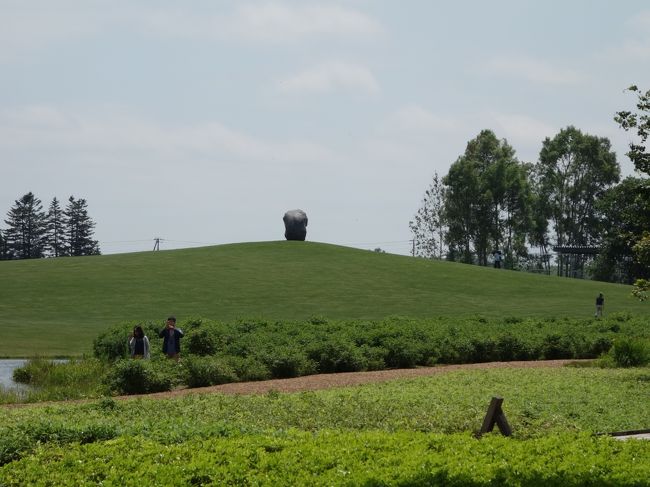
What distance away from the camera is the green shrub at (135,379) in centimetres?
1888

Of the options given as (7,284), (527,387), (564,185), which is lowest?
(527,387)

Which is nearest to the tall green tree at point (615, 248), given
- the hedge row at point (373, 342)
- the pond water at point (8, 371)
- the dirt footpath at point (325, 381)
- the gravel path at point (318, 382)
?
the hedge row at point (373, 342)

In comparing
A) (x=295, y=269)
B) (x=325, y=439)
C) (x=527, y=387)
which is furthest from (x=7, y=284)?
(x=325, y=439)

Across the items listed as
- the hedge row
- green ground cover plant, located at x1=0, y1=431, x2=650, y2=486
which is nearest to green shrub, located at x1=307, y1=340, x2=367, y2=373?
the hedge row

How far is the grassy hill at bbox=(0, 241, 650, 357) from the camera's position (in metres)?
38.8

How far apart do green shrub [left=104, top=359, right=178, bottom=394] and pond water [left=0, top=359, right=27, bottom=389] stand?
3813 mm

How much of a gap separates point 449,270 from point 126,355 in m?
38.7

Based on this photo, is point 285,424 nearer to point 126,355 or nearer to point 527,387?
point 527,387

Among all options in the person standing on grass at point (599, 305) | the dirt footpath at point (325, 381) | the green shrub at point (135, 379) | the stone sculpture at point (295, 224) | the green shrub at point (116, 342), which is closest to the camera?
the dirt footpath at point (325, 381)

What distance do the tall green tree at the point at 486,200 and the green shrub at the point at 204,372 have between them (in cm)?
6921

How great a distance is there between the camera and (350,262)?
59.2 meters

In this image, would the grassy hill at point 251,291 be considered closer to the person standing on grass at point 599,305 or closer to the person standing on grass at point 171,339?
the person standing on grass at point 599,305

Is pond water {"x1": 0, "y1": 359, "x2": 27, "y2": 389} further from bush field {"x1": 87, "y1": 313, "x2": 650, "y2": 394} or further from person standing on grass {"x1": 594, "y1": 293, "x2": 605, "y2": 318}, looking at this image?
person standing on grass {"x1": 594, "y1": 293, "x2": 605, "y2": 318}

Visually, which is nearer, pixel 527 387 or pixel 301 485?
pixel 301 485
